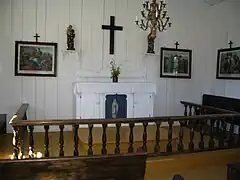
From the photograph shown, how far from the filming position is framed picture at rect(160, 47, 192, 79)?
8133mm

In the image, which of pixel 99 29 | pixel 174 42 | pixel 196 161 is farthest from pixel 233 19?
pixel 196 161

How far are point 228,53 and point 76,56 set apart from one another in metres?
4.41

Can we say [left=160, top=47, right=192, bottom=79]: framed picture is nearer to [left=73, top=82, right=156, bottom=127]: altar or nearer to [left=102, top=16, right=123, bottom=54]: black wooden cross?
[left=73, top=82, right=156, bottom=127]: altar

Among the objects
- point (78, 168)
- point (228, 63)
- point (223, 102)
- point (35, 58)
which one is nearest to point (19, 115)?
point (78, 168)

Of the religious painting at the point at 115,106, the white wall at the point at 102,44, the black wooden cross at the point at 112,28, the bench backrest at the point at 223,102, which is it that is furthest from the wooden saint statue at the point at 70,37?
the bench backrest at the point at 223,102

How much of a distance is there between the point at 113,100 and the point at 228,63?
365cm

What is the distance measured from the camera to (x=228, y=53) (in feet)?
27.3

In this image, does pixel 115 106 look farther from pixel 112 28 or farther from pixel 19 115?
pixel 19 115

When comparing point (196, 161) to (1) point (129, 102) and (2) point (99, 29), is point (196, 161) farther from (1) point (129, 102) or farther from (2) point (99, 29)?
(2) point (99, 29)

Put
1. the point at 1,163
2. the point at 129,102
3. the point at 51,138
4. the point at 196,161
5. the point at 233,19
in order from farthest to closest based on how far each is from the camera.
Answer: the point at 233,19, the point at 129,102, the point at 51,138, the point at 196,161, the point at 1,163

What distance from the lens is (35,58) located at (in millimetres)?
7113

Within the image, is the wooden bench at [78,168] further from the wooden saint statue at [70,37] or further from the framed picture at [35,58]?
the wooden saint statue at [70,37]

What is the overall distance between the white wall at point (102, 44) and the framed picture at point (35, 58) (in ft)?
0.46

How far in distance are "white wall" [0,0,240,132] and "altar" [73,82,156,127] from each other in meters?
0.49
